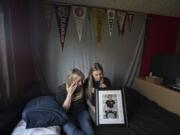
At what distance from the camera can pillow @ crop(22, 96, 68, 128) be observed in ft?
5.09

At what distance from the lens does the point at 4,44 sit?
161 cm

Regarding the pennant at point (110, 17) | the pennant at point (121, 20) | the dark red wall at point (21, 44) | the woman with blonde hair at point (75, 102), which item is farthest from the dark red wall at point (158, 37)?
the dark red wall at point (21, 44)

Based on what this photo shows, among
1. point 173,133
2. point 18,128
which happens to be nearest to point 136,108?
point 173,133

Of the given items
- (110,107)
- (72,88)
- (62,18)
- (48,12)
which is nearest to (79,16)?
(62,18)

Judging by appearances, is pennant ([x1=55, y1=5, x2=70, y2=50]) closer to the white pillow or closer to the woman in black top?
the woman in black top

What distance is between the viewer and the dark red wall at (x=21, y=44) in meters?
1.98

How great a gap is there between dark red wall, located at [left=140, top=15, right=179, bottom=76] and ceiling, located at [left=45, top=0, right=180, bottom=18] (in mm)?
281

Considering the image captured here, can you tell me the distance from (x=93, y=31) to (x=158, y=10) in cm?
104

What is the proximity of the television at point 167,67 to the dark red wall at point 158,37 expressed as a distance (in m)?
0.18

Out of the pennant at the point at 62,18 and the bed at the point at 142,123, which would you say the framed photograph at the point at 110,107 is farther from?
the pennant at the point at 62,18

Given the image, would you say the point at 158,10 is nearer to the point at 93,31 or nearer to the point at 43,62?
the point at 93,31

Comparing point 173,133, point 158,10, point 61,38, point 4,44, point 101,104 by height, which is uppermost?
point 158,10

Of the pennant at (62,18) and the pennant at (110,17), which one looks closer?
the pennant at (62,18)

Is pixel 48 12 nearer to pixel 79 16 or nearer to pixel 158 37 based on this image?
pixel 79 16
